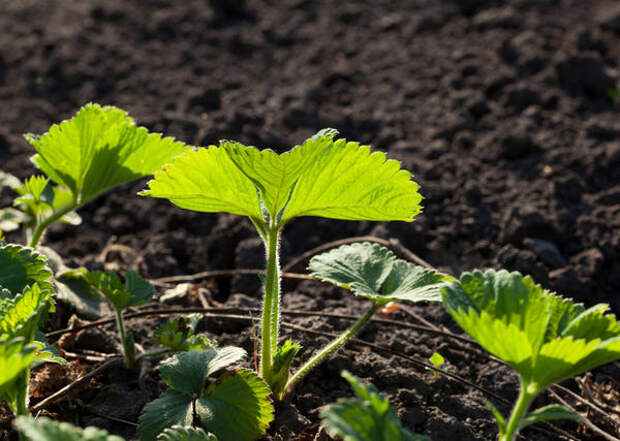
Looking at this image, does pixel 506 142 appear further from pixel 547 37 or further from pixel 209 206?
pixel 209 206

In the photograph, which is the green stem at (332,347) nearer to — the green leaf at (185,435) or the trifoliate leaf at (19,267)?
the green leaf at (185,435)

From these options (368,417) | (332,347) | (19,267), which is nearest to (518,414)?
(368,417)

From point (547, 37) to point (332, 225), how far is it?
185cm

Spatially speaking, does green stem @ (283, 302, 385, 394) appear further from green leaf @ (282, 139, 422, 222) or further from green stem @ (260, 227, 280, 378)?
green leaf @ (282, 139, 422, 222)

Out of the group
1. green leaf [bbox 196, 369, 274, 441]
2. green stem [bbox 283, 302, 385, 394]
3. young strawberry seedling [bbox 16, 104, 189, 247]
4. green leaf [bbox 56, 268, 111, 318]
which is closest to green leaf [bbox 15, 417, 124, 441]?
green leaf [bbox 196, 369, 274, 441]

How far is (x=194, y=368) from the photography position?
167cm

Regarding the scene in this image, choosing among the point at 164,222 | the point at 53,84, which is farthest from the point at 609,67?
the point at 53,84

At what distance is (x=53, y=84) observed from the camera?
12.5 ft

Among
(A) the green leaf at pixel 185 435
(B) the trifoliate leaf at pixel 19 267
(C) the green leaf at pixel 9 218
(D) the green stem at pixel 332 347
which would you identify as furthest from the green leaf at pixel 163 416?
(C) the green leaf at pixel 9 218

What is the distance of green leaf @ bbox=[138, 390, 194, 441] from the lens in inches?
62.6

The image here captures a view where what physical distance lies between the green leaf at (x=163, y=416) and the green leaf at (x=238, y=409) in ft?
0.12

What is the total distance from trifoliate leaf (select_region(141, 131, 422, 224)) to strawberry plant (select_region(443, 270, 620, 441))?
0.96ft

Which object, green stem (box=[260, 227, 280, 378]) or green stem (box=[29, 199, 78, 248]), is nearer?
green stem (box=[260, 227, 280, 378])

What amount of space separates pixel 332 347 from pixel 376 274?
0.22 meters
